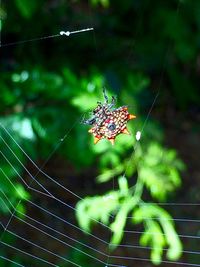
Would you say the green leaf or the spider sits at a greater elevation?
the green leaf

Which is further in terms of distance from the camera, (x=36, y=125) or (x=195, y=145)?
(x=195, y=145)

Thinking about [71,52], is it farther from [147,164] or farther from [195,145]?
[195,145]

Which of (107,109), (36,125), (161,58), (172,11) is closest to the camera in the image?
(107,109)

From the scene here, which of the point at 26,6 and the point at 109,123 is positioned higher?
the point at 26,6

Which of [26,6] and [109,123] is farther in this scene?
[26,6]

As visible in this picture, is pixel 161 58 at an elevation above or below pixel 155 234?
above

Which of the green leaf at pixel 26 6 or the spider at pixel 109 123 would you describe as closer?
the spider at pixel 109 123

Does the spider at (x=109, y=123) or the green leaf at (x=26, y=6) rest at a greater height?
the green leaf at (x=26, y=6)

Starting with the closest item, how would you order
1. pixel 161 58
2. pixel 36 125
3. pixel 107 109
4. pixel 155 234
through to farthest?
pixel 107 109, pixel 155 234, pixel 36 125, pixel 161 58

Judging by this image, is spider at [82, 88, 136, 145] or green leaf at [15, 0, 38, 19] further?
green leaf at [15, 0, 38, 19]

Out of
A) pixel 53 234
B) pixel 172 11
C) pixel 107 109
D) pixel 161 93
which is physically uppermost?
pixel 161 93

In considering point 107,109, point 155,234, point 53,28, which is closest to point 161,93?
point 53,28
